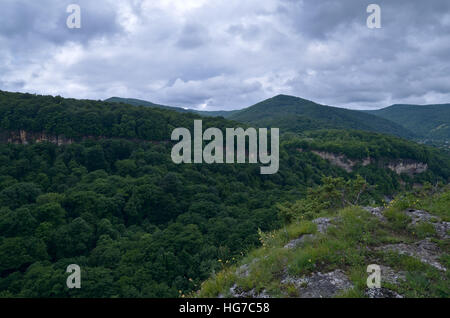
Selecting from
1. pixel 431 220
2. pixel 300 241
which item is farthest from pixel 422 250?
pixel 300 241

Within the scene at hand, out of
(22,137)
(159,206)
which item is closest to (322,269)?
(159,206)

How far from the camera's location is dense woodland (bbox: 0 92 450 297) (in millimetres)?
25734

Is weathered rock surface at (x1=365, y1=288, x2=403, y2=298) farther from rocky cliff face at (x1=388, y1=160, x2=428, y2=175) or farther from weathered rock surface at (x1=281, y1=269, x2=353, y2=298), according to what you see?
rocky cliff face at (x1=388, y1=160, x2=428, y2=175)

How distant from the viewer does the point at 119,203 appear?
4191 cm

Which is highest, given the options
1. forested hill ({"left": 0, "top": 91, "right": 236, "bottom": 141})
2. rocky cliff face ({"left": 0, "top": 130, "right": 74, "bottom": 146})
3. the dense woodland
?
forested hill ({"left": 0, "top": 91, "right": 236, "bottom": 141})

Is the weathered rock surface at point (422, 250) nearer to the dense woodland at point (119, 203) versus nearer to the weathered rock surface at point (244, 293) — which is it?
the weathered rock surface at point (244, 293)

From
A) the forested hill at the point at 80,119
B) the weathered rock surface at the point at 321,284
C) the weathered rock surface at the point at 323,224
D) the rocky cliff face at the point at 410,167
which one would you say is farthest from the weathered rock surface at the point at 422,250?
the rocky cliff face at the point at 410,167

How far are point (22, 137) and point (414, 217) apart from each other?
2742 inches

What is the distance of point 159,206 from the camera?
45688mm

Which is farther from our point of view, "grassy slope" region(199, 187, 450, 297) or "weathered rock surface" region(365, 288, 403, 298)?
"grassy slope" region(199, 187, 450, 297)

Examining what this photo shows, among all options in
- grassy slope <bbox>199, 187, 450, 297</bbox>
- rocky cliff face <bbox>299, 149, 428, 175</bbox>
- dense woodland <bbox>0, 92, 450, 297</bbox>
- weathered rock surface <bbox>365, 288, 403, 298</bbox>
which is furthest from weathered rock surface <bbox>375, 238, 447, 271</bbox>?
rocky cliff face <bbox>299, 149, 428, 175</bbox>

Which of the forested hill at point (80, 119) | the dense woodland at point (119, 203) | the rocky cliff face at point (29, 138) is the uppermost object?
the forested hill at point (80, 119)

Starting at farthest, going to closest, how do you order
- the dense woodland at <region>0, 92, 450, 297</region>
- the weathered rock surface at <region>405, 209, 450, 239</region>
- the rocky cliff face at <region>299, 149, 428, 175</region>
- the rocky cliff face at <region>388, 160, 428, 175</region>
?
the rocky cliff face at <region>388, 160, 428, 175</region> < the rocky cliff face at <region>299, 149, 428, 175</region> < the dense woodland at <region>0, 92, 450, 297</region> < the weathered rock surface at <region>405, 209, 450, 239</region>

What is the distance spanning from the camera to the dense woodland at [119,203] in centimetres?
2573
